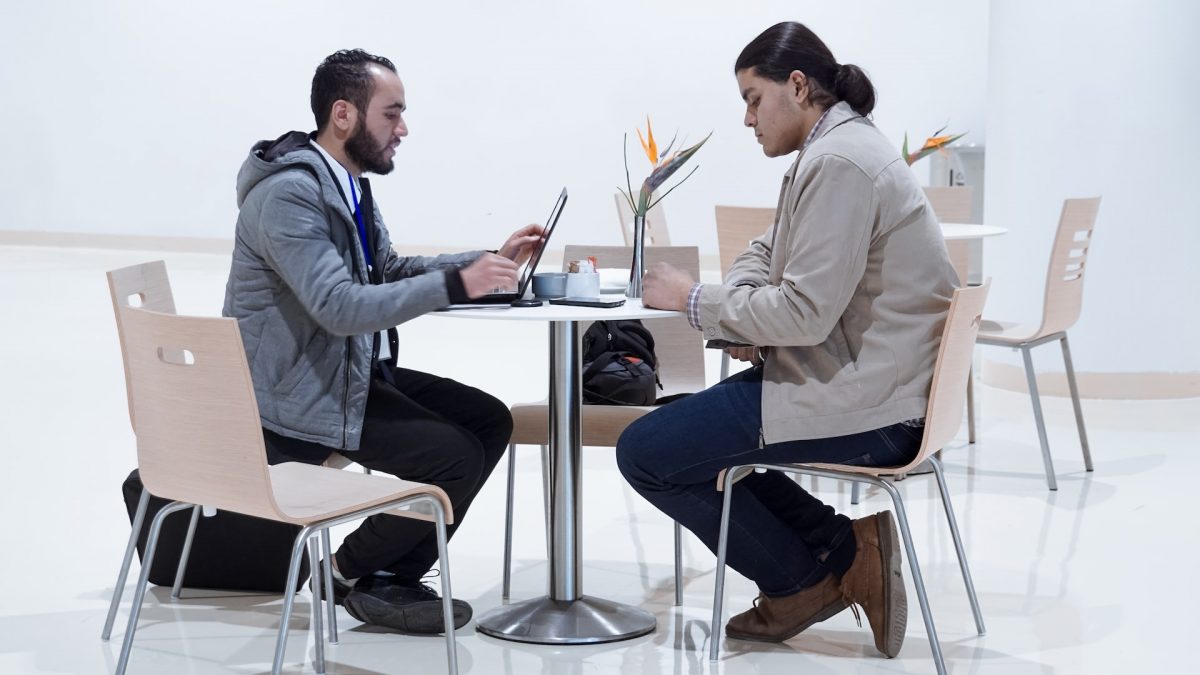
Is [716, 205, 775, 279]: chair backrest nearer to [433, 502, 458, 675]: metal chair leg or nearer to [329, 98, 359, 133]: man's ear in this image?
[329, 98, 359, 133]: man's ear

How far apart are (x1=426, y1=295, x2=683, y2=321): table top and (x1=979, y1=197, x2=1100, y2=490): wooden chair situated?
6.34 ft

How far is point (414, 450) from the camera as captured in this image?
272 centimetres

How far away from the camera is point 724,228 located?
4352 millimetres

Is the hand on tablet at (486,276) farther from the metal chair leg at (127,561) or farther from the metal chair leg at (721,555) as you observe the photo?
the metal chair leg at (127,561)

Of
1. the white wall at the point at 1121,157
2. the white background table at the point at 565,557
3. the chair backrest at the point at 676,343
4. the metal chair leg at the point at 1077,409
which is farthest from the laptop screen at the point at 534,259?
the white wall at the point at 1121,157

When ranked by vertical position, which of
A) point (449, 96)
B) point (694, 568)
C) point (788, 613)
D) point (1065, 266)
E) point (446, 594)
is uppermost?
point (449, 96)

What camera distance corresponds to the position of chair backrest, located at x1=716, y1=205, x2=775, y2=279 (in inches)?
169

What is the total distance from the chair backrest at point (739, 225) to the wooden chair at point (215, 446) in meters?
2.12

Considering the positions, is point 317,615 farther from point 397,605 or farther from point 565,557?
point 565,557

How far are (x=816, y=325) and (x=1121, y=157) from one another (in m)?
3.38

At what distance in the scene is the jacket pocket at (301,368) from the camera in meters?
2.66

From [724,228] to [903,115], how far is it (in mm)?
5867

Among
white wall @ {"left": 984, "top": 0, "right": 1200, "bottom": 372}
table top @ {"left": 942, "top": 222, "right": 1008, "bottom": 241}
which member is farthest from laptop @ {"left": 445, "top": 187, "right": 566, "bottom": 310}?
white wall @ {"left": 984, "top": 0, "right": 1200, "bottom": 372}

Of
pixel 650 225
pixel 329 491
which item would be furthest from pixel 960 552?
pixel 650 225
